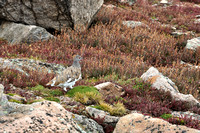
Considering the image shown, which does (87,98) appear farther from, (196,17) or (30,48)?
(196,17)

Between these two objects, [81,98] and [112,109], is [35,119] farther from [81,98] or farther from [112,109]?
[81,98]

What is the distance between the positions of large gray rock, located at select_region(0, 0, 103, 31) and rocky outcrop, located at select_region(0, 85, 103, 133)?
9686mm

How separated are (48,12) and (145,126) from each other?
10.3m

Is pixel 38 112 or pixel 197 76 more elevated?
pixel 38 112

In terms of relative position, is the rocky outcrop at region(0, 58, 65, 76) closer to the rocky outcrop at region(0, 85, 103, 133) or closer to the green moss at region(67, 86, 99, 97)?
→ the green moss at region(67, 86, 99, 97)

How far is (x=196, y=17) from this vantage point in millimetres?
20188

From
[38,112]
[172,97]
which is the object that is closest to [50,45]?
[172,97]

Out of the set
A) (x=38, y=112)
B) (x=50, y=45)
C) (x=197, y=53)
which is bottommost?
(x=197, y=53)

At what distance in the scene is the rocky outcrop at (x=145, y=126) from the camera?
3.83 meters

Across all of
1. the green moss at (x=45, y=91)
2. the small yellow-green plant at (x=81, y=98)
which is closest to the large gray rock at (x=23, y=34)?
the green moss at (x=45, y=91)

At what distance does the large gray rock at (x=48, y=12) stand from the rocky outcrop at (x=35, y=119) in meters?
9.69

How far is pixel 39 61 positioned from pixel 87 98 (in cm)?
388

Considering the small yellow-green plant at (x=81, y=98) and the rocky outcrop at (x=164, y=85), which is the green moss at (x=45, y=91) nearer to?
the small yellow-green plant at (x=81, y=98)

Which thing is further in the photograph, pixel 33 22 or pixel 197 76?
pixel 33 22
